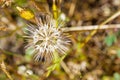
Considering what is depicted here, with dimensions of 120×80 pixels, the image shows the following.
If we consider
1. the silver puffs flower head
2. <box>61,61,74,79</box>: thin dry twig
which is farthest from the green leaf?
the silver puffs flower head

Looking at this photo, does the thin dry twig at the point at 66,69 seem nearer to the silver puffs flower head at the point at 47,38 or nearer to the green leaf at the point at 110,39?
the green leaf at the point at 110,39

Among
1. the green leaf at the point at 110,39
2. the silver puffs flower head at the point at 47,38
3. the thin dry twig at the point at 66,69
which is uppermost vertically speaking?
the silver puffs flower head at the point at 47,38

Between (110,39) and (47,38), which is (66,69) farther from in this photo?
(47,38)

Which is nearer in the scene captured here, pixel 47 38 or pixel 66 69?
pixel 47 38

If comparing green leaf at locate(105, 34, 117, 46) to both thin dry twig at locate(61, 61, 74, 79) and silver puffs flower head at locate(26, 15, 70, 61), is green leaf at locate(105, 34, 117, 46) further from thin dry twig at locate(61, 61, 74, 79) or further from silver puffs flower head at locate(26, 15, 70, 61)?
silver puffs flower head at locate(26, 15, 70, 61)

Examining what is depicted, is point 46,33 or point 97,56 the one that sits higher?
point 46,33

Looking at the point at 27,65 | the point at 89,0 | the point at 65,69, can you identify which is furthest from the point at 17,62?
the point at 89,0

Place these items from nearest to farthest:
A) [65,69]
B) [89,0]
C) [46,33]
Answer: [46,33], [65,69], [89,0]

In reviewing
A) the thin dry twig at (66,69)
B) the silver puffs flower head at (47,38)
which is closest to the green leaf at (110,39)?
the thin dry twig at (66,69)

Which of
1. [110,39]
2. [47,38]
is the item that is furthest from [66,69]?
[47,38]

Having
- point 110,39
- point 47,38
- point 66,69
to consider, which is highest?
point 47,38

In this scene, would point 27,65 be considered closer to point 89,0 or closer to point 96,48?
point 96,48
